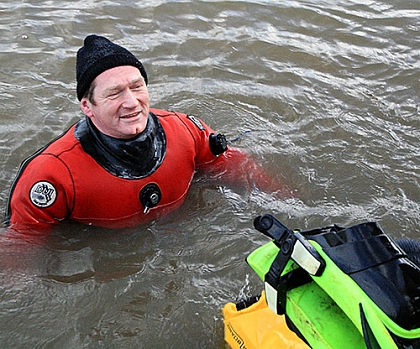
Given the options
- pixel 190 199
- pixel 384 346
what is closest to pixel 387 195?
pixel 190 199

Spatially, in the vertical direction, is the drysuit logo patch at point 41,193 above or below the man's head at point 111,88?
below

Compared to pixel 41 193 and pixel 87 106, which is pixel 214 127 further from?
pixel 41 193

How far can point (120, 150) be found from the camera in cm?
347

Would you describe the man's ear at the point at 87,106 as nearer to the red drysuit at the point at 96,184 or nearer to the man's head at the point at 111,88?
the man's head at the point at 111,88

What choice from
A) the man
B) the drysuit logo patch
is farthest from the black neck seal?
the drysuit logo patch

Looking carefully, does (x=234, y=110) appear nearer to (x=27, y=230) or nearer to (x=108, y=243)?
(x=108, y=243)

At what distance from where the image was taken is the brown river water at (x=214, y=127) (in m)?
3.29

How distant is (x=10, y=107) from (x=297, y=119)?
2729 mm

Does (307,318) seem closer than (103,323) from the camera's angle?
Yes

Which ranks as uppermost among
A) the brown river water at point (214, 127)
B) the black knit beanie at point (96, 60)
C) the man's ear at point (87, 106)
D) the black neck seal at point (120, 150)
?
the black knit beanie at point (96, 60)

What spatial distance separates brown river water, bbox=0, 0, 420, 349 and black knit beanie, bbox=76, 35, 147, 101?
100 centimetres

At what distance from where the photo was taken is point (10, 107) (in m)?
5.25

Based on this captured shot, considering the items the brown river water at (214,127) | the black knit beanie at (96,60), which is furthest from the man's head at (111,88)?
the brown river water at (214,127)

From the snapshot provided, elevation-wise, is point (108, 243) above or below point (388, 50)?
below
